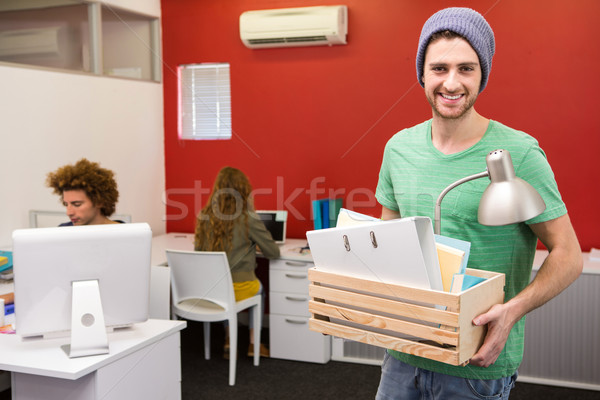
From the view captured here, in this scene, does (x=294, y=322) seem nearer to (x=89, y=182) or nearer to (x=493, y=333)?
(x=89, y=182)

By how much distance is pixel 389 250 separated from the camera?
1.20 metres

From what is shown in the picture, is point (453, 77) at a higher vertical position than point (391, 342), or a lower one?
higher

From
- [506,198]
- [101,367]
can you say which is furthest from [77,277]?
[506,198]

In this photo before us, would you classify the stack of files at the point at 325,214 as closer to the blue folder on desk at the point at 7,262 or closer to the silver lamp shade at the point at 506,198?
the blue folder on desk at the point at 7,262

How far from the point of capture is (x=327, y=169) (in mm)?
4570

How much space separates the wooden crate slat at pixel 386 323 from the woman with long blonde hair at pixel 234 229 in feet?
7.95

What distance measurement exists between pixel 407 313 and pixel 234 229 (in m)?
2.65

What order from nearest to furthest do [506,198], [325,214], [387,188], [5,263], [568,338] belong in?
[506,198] → [387,188] → [5,263] → [568,338] → [325,214]

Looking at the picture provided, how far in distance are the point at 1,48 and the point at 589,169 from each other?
3800mm

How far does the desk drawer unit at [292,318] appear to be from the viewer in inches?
157

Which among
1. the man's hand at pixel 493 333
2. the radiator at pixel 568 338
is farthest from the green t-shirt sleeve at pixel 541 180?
the radiator at pixel 568 338

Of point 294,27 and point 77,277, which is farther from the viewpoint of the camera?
point 294,27

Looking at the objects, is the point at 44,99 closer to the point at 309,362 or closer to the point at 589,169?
the point at 309,362

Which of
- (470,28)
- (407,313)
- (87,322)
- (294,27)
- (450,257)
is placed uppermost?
(294,27)
